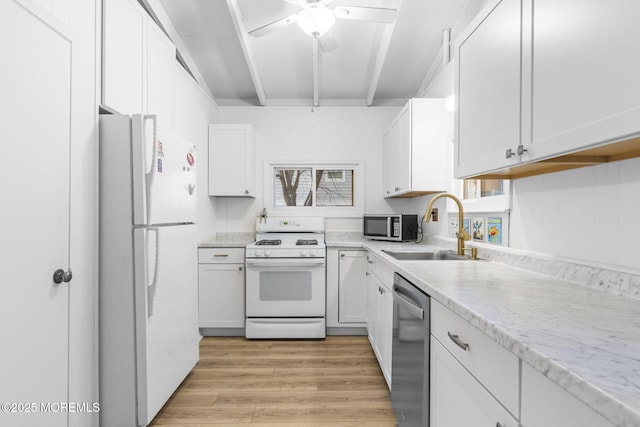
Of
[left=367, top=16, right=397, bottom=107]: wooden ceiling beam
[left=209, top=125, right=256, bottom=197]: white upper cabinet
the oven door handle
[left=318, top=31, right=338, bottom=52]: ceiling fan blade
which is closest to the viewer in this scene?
[left=318, top=31, right=338, bottom=52]: ceiling fan blade

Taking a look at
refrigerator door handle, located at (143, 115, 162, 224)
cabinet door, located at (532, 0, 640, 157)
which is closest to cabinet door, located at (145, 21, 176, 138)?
refrigerator door handle, located at (143, 115, 162, 224)

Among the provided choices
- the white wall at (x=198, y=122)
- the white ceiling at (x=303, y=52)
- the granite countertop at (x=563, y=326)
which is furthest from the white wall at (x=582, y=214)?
the white wall at (x=198, y=122)

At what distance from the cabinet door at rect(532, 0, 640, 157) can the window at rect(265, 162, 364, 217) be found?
2686 mm

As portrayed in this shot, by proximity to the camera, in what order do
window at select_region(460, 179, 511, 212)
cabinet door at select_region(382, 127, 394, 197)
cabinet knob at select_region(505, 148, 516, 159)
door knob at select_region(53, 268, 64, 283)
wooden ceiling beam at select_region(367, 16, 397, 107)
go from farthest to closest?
cabinet door at select_region(382, 127, 394, 197)
wooden ceiling beam at select_region(367, 16, 397, 107)
window at select_region(460, 179, 511, 212)
door knob at select_region(53, 268, 64, 283)
cabinet knob at select_region(505, 148, 516, 159)

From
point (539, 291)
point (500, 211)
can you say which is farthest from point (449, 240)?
point (539, 291)

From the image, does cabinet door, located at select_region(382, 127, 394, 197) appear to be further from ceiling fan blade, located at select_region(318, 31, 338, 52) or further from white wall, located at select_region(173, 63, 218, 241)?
white wall, located at select_region(173, 63, 218, 241)

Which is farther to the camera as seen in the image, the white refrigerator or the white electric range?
the white electric range

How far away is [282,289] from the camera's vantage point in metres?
3.01

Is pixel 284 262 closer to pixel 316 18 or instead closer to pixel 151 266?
pixel 151 266

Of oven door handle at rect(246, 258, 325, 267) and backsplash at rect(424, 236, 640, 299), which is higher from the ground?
backsplash at rect(424, 236, 640, 299)

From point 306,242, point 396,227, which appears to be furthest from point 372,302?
point 306,242

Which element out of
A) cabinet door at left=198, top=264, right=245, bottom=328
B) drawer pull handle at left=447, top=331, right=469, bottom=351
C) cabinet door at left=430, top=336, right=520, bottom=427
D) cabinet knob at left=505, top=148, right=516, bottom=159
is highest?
cabinet knob at left=505, top=148, right=516, bottom=159

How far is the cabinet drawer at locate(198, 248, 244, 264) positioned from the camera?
3088mm

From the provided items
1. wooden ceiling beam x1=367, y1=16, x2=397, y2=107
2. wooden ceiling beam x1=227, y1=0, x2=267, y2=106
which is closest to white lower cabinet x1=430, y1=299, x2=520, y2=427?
wooden ceiling beam x1=367, y1=16, x2=397, y2=107
